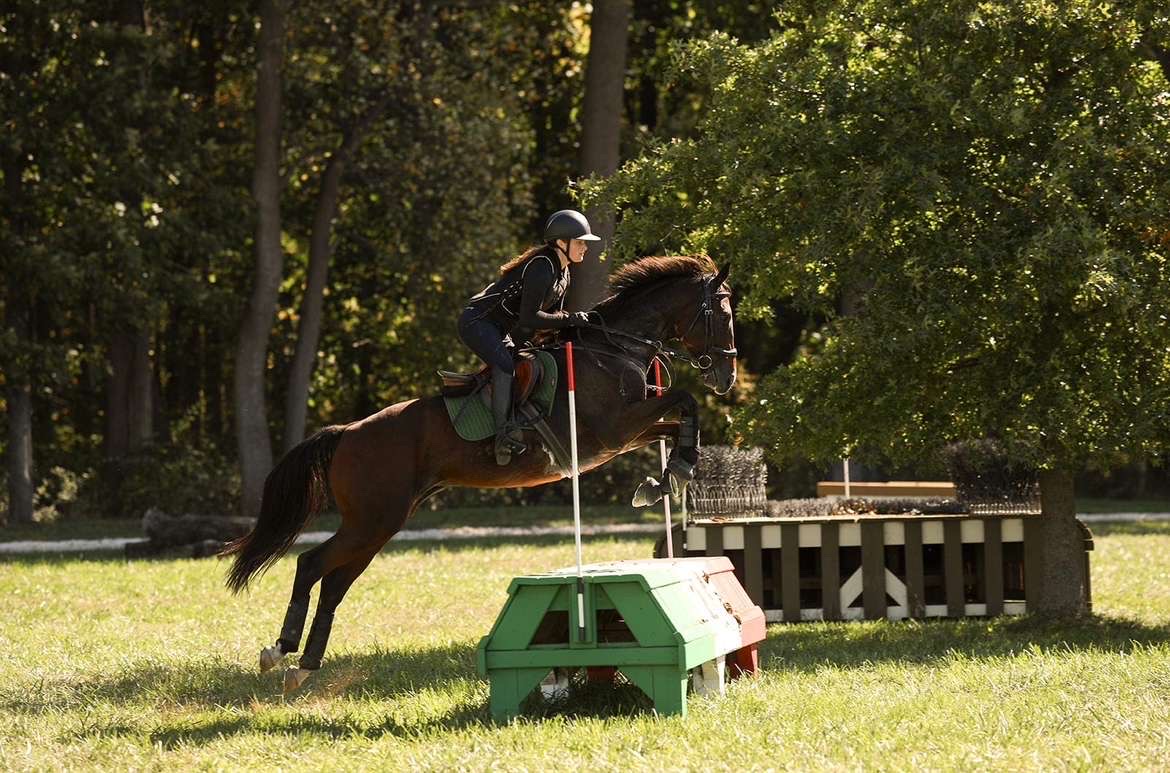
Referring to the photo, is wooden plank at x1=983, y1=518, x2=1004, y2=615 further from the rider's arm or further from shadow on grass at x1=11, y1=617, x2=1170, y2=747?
the rider's arm

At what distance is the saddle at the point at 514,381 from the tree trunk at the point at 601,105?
1450 centimetres

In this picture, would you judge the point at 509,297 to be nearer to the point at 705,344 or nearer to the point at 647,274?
the point at 647,274

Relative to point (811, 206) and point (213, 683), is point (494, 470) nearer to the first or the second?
point (213, 683)

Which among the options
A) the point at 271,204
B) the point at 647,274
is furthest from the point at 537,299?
the point at 271,204

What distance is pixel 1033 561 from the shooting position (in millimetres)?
12953

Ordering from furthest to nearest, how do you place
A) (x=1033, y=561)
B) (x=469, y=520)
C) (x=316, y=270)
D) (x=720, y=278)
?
(x=316, y=270) → (x=469, y=520) → (x=1033, y=561) → (x=720, y=278)

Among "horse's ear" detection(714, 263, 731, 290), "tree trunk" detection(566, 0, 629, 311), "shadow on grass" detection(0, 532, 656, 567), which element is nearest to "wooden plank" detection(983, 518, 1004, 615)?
"horse's ear" detection(714, 263, 731, 290)

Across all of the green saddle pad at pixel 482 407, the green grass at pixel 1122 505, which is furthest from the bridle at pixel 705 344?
the green grass at pixel 1122 505

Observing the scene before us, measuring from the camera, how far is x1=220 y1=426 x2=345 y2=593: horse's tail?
31.3 ft

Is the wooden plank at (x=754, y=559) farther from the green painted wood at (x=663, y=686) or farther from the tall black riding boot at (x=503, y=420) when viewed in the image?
the green painted wood at (x=663, y=686)

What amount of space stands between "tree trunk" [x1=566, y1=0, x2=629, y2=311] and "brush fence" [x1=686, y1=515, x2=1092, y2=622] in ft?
36.0

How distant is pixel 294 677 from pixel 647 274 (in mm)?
3397

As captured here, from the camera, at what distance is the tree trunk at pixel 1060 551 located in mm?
12438

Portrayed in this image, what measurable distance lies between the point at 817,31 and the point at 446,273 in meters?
17.2
